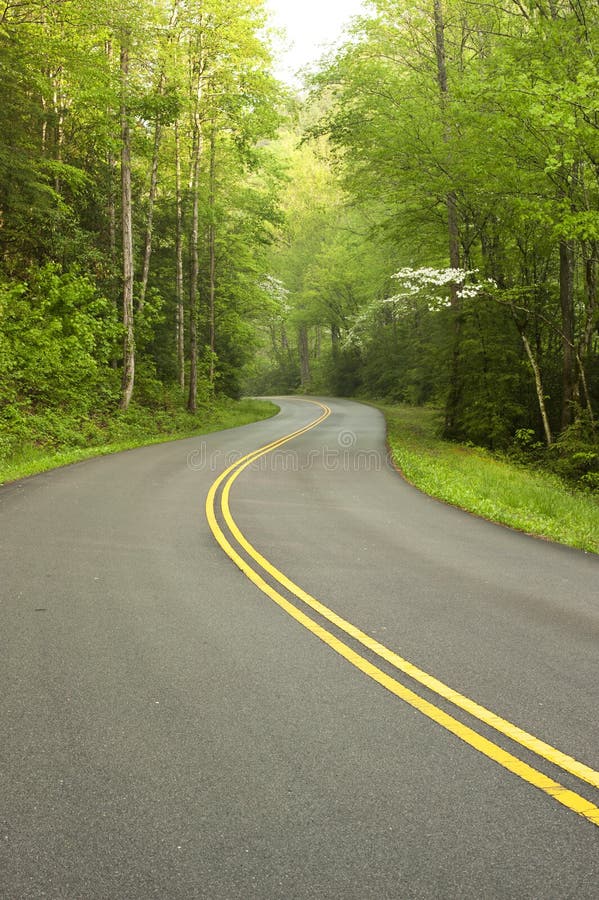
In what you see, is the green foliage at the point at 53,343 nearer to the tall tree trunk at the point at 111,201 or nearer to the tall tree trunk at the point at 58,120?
the tall tree trunk at the point at 111,201

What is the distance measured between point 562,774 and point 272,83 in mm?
28078

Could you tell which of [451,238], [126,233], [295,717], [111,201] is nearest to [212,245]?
[111,201]

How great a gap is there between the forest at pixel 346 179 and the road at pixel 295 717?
970cm

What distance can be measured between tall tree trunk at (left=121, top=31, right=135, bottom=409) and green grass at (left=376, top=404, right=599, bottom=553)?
10257mm

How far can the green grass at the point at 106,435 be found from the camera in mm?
14930

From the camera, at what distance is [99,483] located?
12.9 metres

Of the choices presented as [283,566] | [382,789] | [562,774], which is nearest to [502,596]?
[283,566]

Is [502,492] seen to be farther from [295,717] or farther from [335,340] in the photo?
[335,340]

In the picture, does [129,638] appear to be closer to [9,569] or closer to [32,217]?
[9,569]

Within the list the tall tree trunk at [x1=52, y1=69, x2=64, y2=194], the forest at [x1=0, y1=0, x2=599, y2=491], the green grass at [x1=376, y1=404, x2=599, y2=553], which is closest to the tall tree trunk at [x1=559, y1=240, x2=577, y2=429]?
the forest at [x1=0, y1=0, x2=599, y2=491]

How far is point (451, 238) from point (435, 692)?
19257 mm

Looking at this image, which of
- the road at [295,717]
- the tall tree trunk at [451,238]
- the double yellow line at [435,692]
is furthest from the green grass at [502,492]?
the double yellow line at [435,692]

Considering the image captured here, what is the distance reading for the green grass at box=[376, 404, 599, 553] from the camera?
996 centimetres

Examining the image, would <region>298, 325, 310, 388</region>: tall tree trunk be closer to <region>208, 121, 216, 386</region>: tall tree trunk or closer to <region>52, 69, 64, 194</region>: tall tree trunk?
<region>208, 121, 216, 386</region>: tall tree trunk
